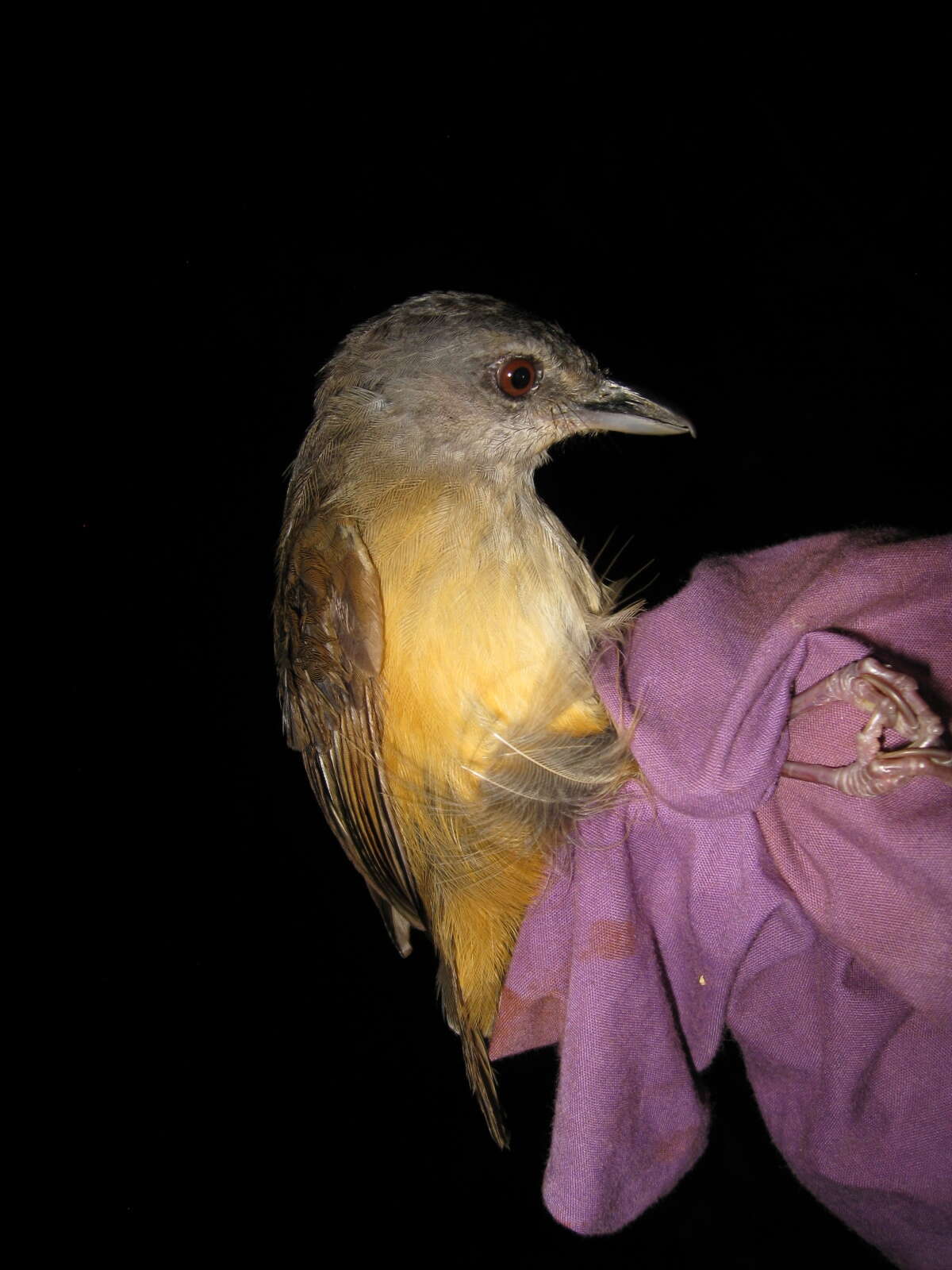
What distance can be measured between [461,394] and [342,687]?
0.47 meters

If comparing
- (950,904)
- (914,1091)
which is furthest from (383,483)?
(914,1091)

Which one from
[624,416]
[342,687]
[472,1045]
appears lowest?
→ [472,1045]

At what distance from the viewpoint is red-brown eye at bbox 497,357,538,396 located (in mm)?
1146

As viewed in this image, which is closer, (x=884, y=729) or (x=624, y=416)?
(x=884, y=729)

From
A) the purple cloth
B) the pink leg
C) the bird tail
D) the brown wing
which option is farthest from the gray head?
the bird tail

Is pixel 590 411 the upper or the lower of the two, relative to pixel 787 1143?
upper

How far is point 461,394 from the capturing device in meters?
1.14

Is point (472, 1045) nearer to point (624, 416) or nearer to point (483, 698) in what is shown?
point (483, 698)

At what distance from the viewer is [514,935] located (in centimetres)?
112

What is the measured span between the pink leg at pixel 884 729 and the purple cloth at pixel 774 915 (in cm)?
3

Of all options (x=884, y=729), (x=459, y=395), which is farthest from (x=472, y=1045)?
(x=459, y=395)

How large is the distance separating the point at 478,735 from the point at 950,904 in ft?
1.74

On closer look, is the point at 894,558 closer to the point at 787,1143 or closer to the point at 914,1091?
the point at 914,1091

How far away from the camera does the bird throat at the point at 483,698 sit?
959 mm
